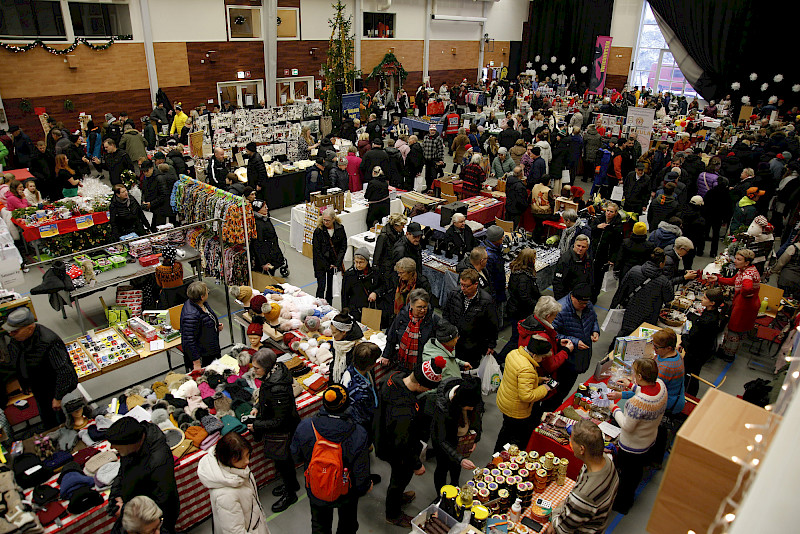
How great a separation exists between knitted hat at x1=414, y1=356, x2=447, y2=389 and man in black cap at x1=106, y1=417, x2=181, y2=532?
1716 mm

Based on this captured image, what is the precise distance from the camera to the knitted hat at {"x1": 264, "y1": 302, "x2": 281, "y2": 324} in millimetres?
5527

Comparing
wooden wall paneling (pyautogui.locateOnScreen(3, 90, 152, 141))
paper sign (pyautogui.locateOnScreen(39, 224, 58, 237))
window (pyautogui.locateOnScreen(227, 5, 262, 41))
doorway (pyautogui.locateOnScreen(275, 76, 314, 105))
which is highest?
window (pyautogui.locateOnScreen(227, 5, 262, 41))

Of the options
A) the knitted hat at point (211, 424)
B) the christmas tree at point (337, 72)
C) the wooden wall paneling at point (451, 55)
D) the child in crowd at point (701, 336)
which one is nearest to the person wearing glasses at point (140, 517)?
the knitted hat at point (211, 424)

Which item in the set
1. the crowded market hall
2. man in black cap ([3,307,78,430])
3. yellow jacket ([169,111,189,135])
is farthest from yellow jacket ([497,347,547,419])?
yellow jacket ([169,111,189,135])

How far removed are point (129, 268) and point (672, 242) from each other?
7.11m

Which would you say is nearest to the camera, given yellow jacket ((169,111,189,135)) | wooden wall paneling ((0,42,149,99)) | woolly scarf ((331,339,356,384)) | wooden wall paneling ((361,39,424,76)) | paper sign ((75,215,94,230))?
woolly scarf ((331,339,356,384))

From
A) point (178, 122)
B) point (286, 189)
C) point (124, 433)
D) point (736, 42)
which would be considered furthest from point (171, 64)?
point (736, 42)

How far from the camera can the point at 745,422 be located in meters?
1.50

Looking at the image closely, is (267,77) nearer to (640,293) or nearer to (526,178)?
(526,178)

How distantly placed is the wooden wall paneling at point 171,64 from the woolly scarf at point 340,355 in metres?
14.8

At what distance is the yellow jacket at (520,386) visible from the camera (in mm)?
4023

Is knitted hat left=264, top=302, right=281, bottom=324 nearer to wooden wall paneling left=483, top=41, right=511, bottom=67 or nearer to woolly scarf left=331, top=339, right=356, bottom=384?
woolly scarf left=331, top=339, right=356, bottom=384

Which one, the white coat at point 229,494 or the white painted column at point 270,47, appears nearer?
the white coat at point 229,494

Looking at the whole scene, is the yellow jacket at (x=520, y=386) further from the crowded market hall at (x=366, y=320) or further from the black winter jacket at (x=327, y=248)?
the black winter jacket at (x=327, y=248)
